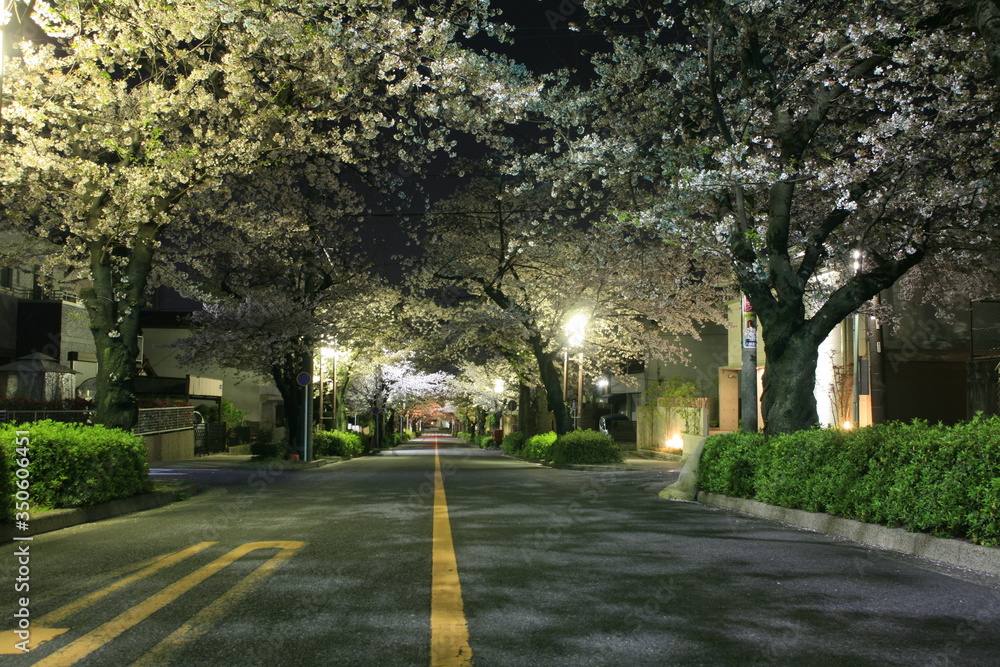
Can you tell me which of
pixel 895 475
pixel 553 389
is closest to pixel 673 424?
pixel 553 389

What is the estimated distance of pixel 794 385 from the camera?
43.6 ft

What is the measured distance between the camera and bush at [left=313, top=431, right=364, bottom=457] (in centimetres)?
3472

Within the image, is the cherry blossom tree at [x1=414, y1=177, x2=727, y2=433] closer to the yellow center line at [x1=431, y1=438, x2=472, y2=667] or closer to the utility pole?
the utility pole

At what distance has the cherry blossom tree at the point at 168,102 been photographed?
13234mm

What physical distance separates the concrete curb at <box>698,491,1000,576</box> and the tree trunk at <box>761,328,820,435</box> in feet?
5.87

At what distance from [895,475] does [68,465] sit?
9.98 m

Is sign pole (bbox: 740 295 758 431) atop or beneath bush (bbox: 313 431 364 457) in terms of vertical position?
atop

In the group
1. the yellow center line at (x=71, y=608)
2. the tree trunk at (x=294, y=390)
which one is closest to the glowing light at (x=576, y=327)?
the tree trunk at (x=294, y=390)

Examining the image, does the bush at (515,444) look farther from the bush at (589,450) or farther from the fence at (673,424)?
the bush at (589,450)

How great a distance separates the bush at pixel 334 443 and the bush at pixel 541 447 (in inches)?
341

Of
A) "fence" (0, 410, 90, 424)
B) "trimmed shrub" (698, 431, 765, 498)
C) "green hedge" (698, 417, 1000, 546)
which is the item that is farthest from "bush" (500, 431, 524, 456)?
"green hedge" (698, 417, 1000, 546)

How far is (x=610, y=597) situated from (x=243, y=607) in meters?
2.35

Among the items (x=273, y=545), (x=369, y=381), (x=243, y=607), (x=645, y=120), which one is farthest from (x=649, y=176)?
(x=369, y=381)

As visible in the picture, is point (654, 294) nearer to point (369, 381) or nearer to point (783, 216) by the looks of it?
point (783, 216)
